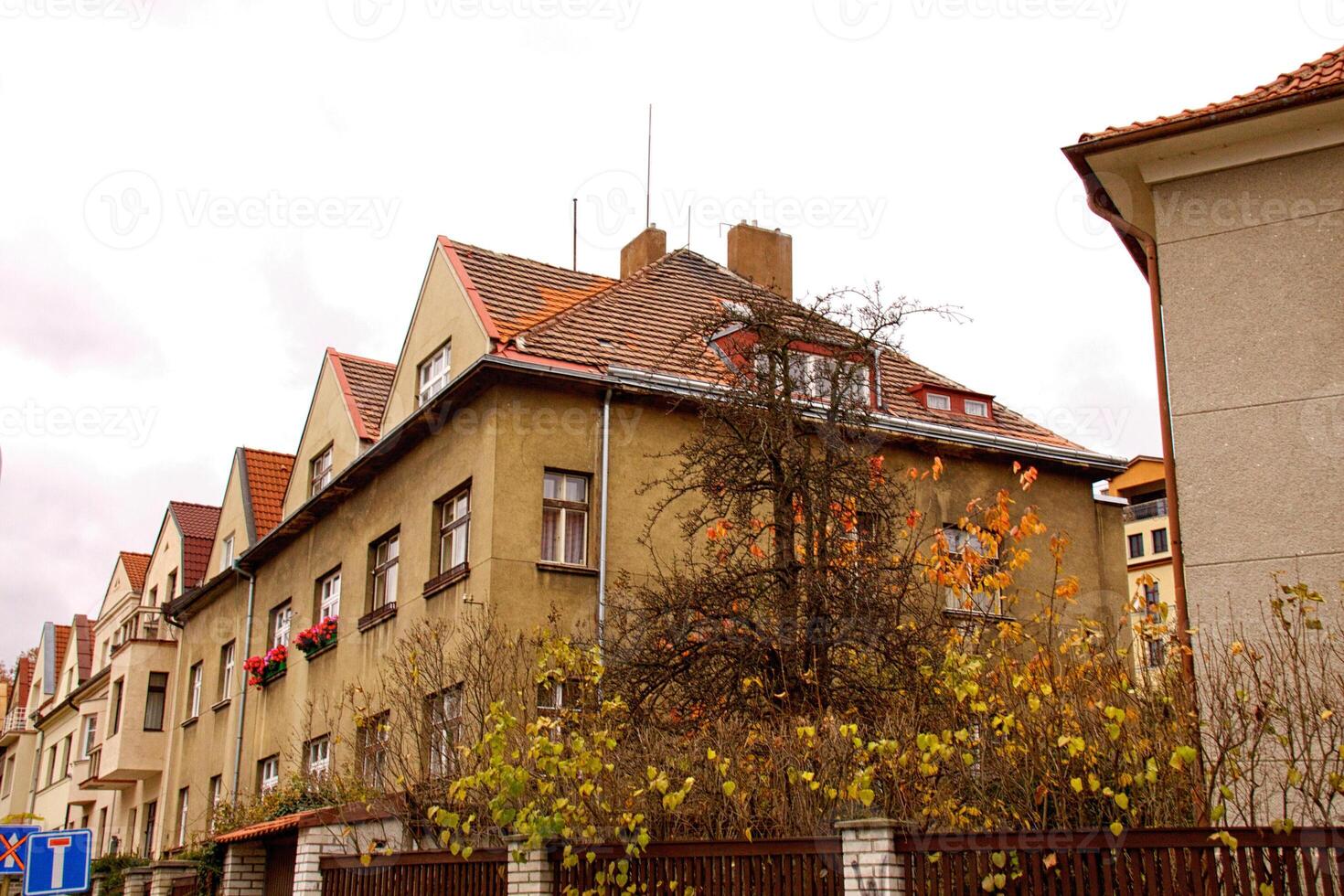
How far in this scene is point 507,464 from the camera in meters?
18.9

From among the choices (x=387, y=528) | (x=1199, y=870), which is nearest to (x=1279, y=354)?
(x=1199, y=870)

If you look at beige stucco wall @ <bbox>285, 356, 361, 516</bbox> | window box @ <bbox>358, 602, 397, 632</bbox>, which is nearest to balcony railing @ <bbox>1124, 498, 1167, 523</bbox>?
beige stucco wall @ <bbox>285, 356, 361, 516</bbox>

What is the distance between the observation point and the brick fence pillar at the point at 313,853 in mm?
14648

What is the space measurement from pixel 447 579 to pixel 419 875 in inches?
262

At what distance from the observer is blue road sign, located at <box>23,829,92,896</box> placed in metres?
15.4

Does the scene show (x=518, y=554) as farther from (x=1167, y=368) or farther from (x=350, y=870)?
(x=1167, y=368)

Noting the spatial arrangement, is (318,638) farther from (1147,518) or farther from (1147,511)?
(1147,511)

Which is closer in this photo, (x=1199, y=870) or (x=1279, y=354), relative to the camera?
(x=1199, y=870)

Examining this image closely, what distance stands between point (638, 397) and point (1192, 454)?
31.2 ft

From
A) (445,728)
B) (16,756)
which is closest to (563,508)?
(445,728)

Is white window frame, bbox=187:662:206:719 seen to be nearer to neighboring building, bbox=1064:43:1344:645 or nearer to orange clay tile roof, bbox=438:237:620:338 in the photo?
orange clay tile roof, bbox=438:237:620:338

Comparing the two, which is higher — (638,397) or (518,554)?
(638,397)

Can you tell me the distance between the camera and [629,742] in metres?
12.3

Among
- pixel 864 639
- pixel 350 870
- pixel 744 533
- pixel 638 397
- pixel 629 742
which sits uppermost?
pixel 638 397
